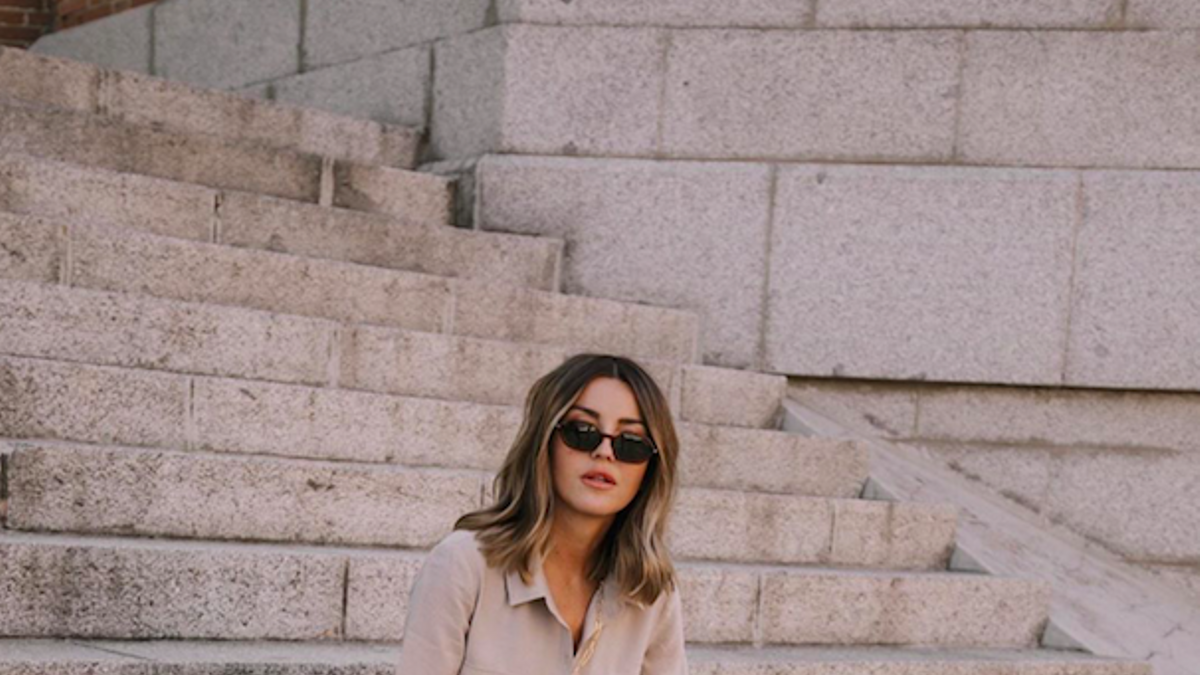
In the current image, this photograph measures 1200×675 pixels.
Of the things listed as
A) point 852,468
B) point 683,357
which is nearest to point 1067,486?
point 852,468

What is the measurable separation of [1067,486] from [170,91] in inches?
187

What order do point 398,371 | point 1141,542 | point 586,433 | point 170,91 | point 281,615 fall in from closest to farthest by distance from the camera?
point 586,433 < point 281,615 < point 398,371 < point 1141,542 < point 170,91

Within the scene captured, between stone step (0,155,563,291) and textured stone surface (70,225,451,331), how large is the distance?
0.33 meters

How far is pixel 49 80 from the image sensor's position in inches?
249

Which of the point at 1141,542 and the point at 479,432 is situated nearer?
the point at 479,432

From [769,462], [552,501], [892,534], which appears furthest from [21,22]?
[552,501]

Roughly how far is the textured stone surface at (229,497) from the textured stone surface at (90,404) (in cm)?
19

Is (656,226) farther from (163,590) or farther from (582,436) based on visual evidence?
(582,436)

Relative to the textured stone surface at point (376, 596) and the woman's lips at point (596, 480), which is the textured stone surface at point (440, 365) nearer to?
Result: the textured stone surface at point (376, 596)

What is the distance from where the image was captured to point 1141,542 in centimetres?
628

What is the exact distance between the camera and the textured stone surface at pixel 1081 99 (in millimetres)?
6434

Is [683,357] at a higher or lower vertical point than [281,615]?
higher

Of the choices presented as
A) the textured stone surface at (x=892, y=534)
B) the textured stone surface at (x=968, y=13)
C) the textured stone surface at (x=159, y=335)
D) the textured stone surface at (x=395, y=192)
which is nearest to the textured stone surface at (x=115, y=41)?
the textured stone surface at (x=395, y=192)

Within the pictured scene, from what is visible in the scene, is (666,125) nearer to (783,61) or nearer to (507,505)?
(783,61)
